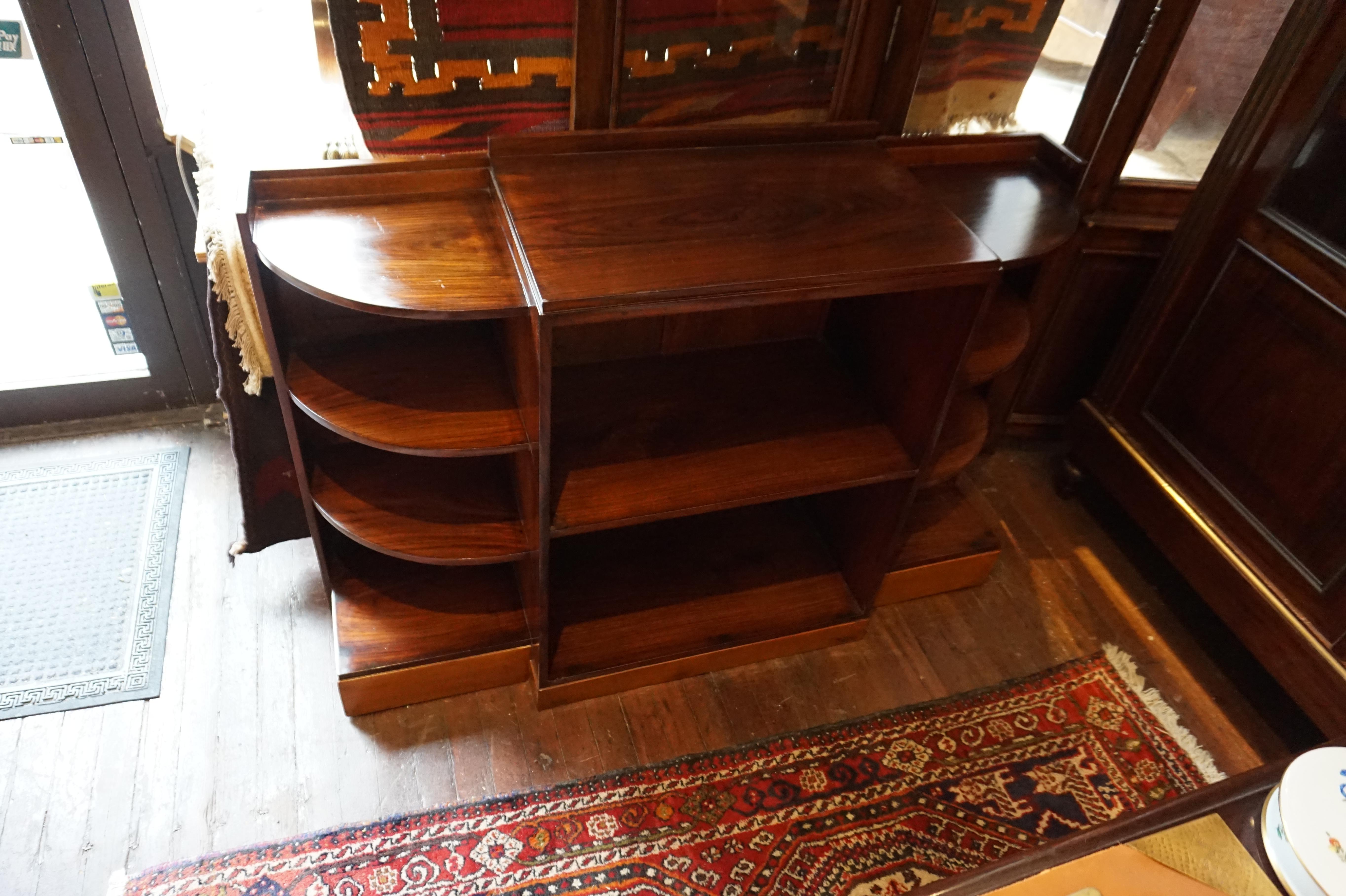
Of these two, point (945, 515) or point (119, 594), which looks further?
point (945, 515)

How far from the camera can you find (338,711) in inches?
66.2

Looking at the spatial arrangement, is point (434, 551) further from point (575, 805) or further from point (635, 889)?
point (635, 889)

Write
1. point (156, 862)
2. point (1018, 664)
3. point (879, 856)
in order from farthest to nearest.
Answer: point (1018, 664), point (879, 856), point (156, 862)

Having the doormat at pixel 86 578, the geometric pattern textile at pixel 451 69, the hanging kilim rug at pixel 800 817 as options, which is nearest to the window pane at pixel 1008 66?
the geometric pattern textile at pixel 451 69

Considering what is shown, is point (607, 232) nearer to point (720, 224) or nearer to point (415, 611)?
point (720, 224)

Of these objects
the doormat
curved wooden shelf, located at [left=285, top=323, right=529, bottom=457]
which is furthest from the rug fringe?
the doormat

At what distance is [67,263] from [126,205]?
30 centimetres

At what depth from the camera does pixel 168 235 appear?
1863 millimetres

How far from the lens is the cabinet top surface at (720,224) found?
1218 mm

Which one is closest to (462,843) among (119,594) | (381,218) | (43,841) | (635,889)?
(635,889)

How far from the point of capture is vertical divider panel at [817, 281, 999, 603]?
1.46m

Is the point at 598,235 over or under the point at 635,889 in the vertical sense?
over

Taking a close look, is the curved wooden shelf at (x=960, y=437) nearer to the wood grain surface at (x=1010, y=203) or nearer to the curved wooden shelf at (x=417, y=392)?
the wood grain surface at (x=1010, y=203)

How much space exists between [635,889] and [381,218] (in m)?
1.14
